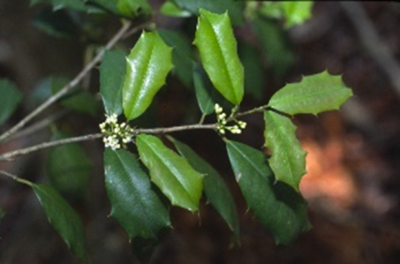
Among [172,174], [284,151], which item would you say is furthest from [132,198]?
[284,151]

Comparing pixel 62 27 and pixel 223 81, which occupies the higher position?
pixel 62 27

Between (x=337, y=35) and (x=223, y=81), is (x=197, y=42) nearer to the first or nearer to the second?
(x=223, y=81)

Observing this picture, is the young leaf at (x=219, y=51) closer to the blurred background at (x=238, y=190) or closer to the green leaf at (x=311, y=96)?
the green leaf at (x=311, y=96)

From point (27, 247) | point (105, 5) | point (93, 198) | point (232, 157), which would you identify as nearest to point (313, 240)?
point (93, 198)

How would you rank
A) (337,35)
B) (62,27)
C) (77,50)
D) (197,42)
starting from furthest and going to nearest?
A: (337,35) < (77,50) < (62,27) < (197,42)

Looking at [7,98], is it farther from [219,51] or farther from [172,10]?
[219,51]

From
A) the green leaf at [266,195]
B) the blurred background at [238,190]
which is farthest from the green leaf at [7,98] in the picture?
the green leaf at [266,195]

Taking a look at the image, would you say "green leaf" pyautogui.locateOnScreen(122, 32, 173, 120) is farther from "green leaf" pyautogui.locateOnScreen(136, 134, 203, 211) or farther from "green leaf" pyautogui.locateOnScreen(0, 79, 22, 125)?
"green leaf" pyautogui.locateOnScreen(0, 79, 22, 125)

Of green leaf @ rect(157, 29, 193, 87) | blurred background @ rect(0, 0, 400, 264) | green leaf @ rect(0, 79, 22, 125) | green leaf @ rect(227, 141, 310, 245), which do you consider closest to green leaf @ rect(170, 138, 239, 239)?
green leaf @ rect(227, 141, 310, 245)
